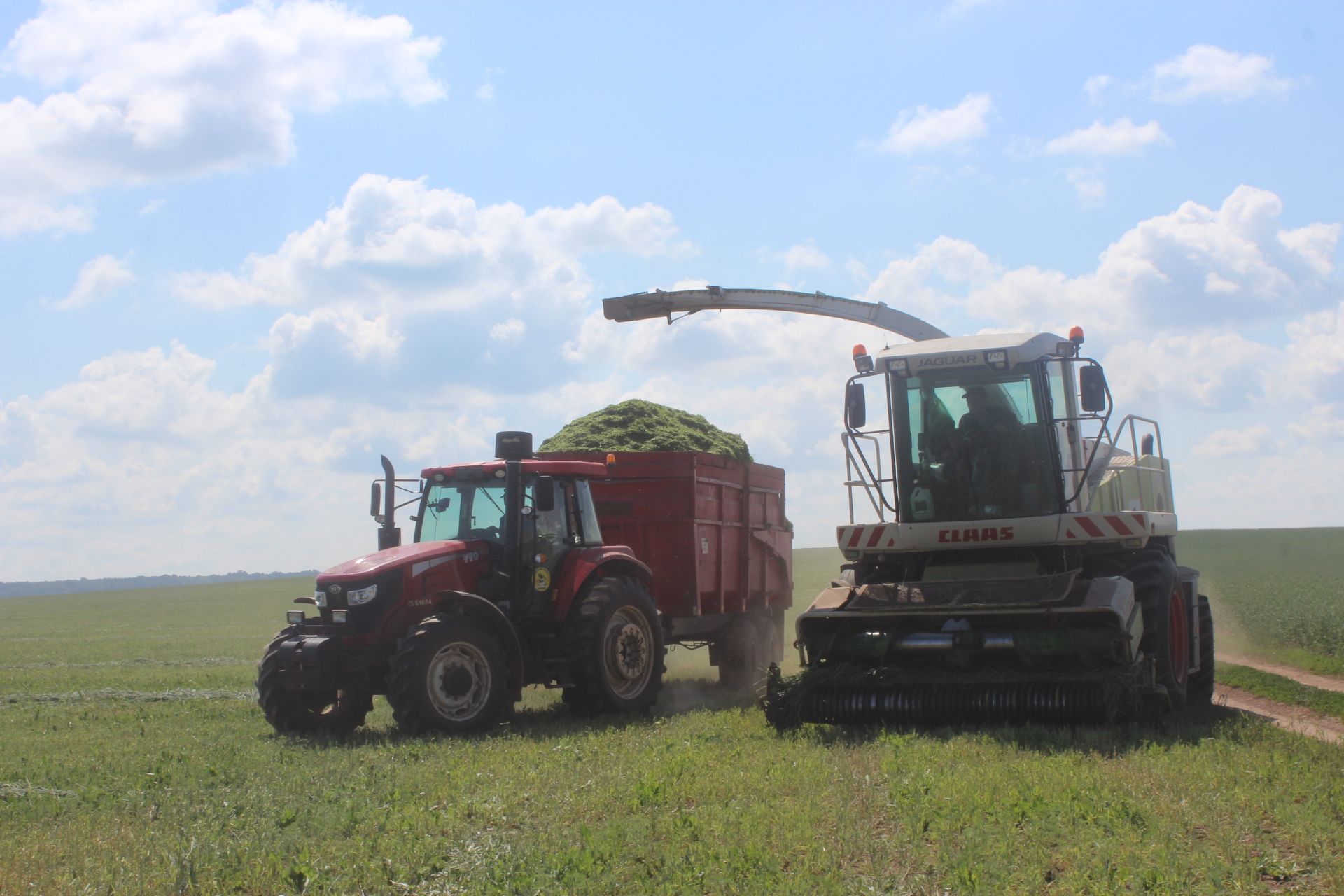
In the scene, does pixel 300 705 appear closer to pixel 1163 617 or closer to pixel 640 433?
pixel 640 433

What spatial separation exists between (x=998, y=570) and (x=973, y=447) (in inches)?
43.4

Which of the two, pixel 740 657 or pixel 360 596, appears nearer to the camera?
pixel 360 596

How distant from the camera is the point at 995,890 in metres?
5.11

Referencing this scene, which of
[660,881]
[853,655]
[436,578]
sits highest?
[436,578]

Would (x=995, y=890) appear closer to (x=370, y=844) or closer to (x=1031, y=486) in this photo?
(x=370, y=844)

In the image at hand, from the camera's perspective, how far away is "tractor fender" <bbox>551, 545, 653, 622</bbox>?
1137 centimetres

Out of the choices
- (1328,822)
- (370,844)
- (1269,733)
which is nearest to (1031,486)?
(1269,733)

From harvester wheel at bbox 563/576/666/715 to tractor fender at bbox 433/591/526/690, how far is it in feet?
1.79

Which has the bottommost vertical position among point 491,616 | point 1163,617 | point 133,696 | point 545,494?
point 133,696

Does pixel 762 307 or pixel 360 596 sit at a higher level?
pixel 762 307

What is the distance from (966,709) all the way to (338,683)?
517 cm

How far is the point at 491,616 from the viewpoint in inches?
423

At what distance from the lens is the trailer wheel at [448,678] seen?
984 cm

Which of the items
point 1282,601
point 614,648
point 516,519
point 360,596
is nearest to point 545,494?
point 516,519
